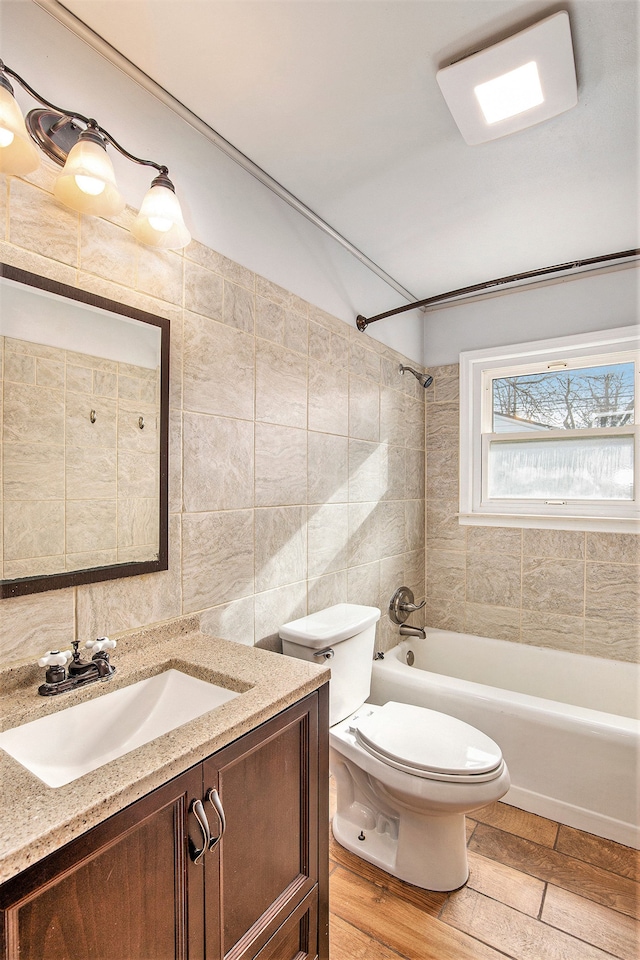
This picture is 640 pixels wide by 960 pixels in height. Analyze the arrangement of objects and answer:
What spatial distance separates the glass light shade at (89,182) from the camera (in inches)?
41.9

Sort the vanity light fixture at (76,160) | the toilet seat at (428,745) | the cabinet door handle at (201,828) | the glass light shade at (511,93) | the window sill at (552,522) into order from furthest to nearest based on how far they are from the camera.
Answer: the window sill at (552,522)
the toilet seat at (428,745)
the glass light shade at (511,93)
the vanity light fixture at (76,160)
the cabinet door handle at (201,828)

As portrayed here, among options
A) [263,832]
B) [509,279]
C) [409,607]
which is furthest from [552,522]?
[263,832]

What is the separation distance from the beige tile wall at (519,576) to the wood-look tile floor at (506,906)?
100 cm

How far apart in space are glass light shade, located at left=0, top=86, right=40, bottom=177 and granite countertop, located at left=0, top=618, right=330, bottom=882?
3.48 feet

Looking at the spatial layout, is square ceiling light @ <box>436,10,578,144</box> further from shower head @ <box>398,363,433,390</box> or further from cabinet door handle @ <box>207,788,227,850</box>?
cabinet door handle @ <box>207,788,227,850</box>

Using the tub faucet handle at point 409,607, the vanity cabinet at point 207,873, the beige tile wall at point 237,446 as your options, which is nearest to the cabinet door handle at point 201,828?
the vanity cabinet at point 207,873

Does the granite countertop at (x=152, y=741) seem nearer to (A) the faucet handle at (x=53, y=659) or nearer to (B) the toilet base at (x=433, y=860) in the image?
(A) the faucet handle at (x=53, y=659)

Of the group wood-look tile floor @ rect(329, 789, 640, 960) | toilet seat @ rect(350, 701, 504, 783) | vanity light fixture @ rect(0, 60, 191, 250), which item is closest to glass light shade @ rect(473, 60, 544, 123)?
vanity light fixture @ rect(0, 60, 191, 250)

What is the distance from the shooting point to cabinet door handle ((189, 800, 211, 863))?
866 millimetres

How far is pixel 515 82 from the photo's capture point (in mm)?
1322

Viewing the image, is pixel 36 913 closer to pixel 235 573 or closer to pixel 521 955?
pixel 235 573

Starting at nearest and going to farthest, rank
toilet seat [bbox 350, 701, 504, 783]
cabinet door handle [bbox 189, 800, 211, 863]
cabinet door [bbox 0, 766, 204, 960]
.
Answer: cabinet door [bbox 0, 766, 204, 960] → cabinet door handle [bbox 189, 800, 211, 863] → toilet seat [bbox 350, 701, 504, 783]

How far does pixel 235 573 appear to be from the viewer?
1.66 metres

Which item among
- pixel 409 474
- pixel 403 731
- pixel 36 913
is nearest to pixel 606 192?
pixel 409 474
